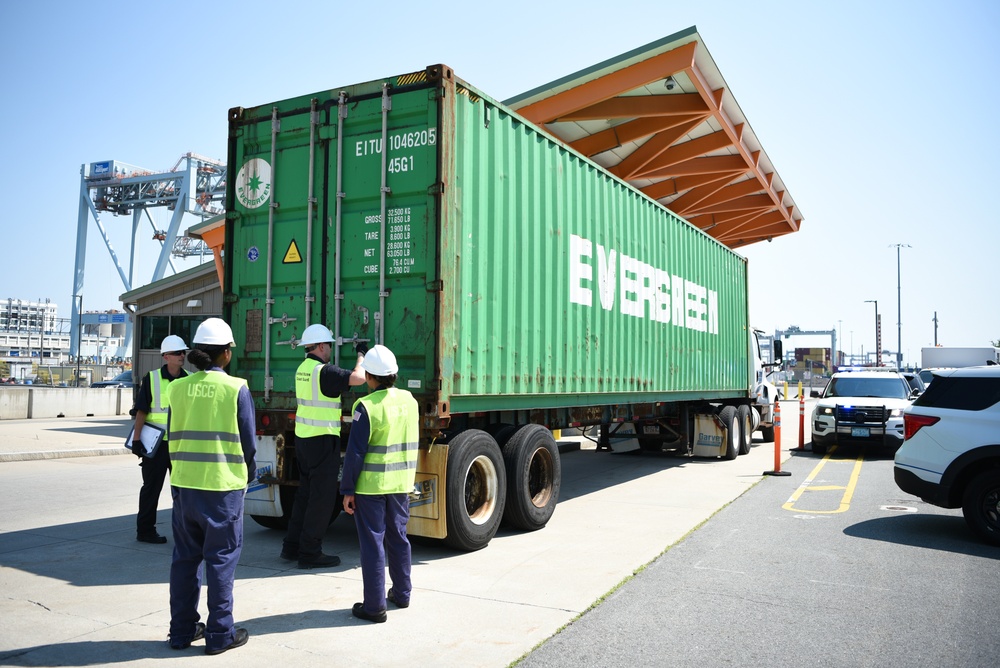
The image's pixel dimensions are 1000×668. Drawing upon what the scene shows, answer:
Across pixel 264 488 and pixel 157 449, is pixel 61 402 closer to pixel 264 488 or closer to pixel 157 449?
pixel 157 449

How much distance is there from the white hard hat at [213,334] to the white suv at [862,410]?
13.1 metres

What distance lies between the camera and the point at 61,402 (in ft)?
72.5

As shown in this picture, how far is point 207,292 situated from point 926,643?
20.0 meters

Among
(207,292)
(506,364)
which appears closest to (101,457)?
(207,292)

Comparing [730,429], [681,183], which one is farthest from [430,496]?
[681,183]

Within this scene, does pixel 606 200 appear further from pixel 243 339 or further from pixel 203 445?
pixel 203 445

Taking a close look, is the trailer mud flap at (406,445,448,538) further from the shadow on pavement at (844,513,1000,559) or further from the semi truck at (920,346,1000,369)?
the semi truck at (920,346,1000,369)

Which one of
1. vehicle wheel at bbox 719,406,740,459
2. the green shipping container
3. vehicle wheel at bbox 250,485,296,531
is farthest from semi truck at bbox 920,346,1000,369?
vehicle wheel at bbox 250,485,296,531

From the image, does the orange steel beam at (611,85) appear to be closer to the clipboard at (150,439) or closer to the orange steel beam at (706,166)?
the orange steel beam at (706,166)

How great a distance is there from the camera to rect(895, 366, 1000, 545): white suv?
22.5ft

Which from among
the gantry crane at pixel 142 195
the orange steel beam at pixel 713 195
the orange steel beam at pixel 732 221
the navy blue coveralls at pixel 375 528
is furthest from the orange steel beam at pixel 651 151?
the gantry crane at pixel 142 195

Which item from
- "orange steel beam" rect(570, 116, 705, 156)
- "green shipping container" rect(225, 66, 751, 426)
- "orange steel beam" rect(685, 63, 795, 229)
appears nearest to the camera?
"green shipping container" rect(225, 66, 751, 426)

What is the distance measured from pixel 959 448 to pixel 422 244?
5348 mm

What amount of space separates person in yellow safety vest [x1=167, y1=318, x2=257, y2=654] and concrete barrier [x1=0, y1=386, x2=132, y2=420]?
19832 mm
